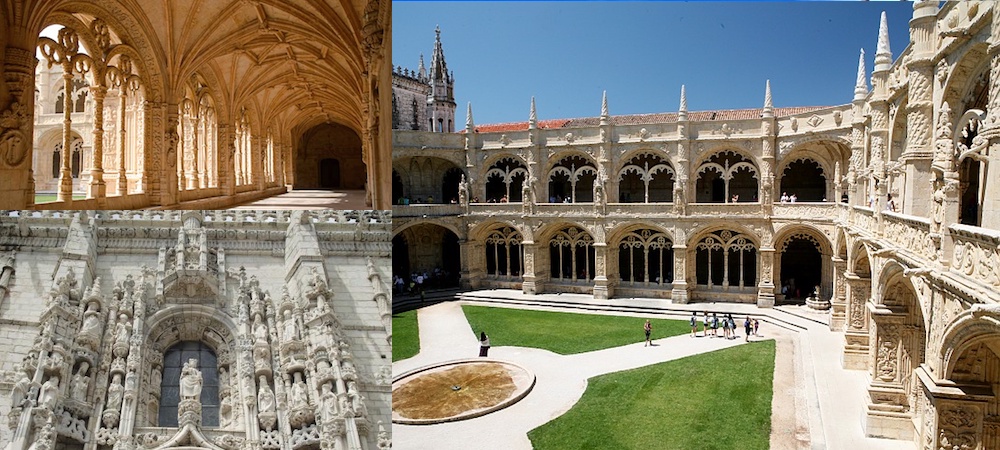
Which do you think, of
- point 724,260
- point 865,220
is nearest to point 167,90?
point 865,220

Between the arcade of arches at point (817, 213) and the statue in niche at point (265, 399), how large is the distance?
8.00 metres

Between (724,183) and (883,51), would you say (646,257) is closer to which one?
(724,183)

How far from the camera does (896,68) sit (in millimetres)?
13523

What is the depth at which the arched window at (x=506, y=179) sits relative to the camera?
102ft

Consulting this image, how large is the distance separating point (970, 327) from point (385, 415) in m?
7.18

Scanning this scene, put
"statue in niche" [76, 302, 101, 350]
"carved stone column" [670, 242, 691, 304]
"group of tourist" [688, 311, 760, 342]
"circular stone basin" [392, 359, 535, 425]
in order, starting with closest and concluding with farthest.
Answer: "statue in niche" [76, 302, 101, 350], "circular stone basin" [392, 359, 535, 425], "group of tourist" [688, 311, 760, 342], "carved stone column" [670, 242, 691, 304]

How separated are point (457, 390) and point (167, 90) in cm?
947

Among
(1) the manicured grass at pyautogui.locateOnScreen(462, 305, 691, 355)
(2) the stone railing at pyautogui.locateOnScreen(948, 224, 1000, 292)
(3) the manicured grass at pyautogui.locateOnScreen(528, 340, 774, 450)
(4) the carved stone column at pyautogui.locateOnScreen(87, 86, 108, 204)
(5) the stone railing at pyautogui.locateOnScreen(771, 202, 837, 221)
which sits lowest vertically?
(3) the manicured grass at pyautogui.locateOnScreen(528, 340, 774, 450)

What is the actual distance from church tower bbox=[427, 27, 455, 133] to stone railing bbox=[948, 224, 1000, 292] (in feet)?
143

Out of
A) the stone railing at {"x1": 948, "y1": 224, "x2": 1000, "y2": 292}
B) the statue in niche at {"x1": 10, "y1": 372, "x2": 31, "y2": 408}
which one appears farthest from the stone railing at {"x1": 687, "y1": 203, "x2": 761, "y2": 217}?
the statue in niche at {"x1": 10, "y1": 372, "x2": 31, "y2": 408}

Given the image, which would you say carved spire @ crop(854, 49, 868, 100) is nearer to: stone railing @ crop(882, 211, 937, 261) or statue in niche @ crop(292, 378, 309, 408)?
stone railing @ crop(882, 211, 937, 261)

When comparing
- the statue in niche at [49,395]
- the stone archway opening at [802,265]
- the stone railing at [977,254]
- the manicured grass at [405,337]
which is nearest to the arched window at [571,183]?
the stone archway opening at [802,265]

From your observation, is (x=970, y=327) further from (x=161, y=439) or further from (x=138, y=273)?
(x=138, y=273)

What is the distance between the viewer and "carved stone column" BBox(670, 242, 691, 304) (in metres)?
27.0
